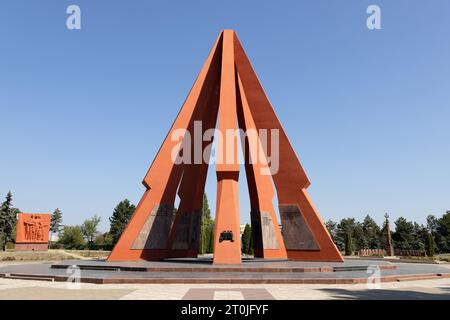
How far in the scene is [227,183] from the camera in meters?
17.5

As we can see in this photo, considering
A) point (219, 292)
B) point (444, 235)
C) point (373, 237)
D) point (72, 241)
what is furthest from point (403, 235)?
point (219, 292)

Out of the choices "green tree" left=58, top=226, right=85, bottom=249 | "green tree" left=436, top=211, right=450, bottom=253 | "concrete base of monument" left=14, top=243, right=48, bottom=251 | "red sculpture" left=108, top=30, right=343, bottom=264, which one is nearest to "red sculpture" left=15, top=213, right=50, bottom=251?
"concrete base of monument" left=14, top=243, right=48, bottom=251

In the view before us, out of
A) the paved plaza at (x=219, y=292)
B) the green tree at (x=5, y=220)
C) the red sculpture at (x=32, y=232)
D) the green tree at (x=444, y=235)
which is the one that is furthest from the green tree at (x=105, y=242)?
the green tree at (x=444, y=235)

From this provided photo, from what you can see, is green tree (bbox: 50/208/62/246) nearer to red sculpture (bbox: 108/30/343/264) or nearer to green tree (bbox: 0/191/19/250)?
green tree (bbox: 0/191/19/250)

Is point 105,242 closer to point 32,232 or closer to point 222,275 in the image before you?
point 32,232

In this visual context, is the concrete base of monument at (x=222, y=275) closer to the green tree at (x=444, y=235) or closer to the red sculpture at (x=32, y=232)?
the red sculpture at (x=32, y=232)

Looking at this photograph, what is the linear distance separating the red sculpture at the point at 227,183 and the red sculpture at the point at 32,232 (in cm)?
2325

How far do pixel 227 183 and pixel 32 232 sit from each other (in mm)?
30296

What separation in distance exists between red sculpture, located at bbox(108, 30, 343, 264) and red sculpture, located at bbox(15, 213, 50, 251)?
915 inches
